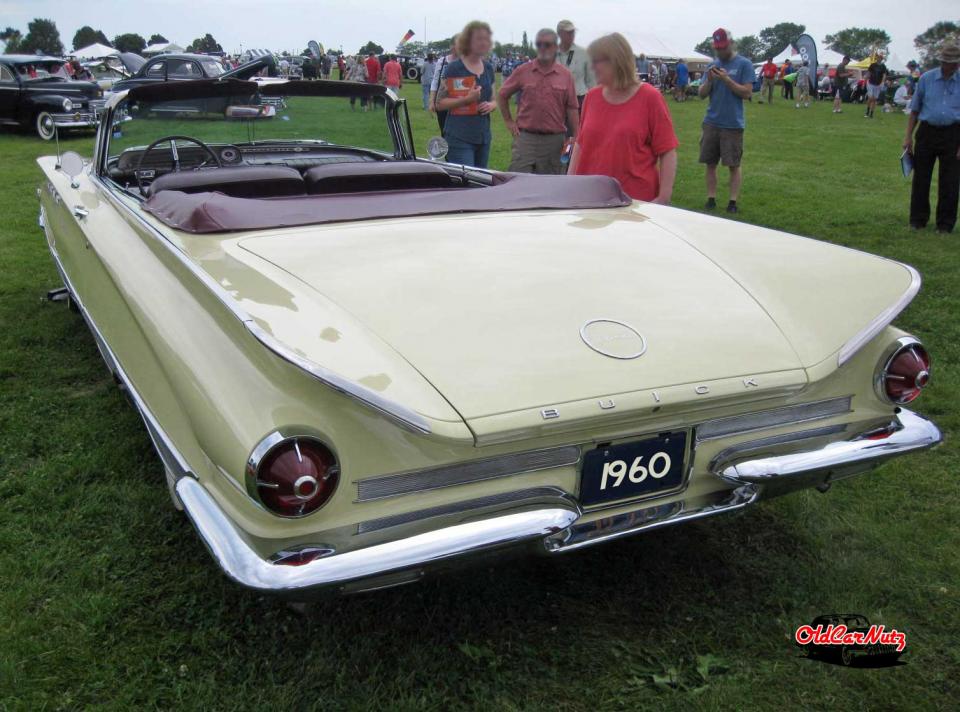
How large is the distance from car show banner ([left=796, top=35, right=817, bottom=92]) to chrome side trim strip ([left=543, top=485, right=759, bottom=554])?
2436cm

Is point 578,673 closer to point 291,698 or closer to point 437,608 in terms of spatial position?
point 437,608

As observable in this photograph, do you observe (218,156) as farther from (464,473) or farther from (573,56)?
(573,56)

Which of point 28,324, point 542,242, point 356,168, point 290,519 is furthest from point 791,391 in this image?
point 28,324

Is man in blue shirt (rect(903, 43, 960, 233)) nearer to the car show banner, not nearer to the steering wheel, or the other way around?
the steering wheel

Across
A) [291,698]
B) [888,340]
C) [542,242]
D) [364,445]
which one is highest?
[542,242]

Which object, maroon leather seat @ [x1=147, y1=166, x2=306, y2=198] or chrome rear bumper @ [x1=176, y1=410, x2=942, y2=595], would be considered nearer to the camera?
chrome rear bumper @ [x1=176, y1=410, x2=942, y2=595]

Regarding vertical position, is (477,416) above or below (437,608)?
above

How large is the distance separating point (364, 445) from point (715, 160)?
21.6ft

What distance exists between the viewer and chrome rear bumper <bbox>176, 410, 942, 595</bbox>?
5.37ft

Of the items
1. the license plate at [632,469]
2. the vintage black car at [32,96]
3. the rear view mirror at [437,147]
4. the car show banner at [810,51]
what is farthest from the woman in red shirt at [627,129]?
the car show banner at [810,51]

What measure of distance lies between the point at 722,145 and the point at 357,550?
6.53m

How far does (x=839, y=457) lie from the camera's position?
2.12 meters

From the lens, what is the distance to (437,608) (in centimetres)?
226

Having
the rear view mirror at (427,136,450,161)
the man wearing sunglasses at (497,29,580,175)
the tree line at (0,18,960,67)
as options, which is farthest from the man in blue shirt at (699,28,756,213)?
the tree line at (0,18,960,67)
